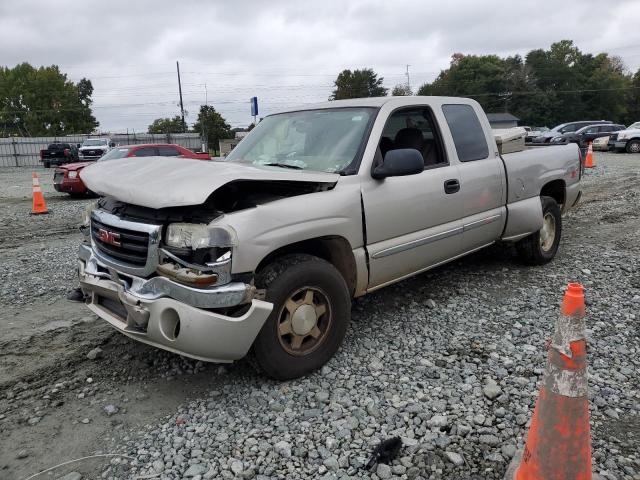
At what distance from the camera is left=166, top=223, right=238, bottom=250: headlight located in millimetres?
2855

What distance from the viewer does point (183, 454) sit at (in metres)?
2.68

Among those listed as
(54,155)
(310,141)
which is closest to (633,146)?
(310,141)

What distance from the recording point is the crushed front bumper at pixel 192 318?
2.86 metres

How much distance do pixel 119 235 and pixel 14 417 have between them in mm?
1257

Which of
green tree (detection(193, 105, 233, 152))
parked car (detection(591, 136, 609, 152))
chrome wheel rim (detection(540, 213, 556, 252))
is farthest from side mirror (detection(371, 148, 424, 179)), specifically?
green tree (detection(193, 105, 233, 152))

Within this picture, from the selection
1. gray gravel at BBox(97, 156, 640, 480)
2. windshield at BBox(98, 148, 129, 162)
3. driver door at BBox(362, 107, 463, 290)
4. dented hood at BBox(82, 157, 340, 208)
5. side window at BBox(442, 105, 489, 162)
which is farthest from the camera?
windshield at BBox(98, 148, 129, 162)

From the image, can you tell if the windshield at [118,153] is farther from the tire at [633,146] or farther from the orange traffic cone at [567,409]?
the tire at [633,146]

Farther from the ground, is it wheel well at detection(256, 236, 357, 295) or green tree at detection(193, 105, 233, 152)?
green tree at detection(193, 105, 233, 152)

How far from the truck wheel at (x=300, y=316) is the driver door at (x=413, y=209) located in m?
0.51

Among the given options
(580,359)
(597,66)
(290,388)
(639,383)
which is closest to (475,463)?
(580,359)

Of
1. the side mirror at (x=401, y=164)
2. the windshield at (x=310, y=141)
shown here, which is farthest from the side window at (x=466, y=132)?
the side mirror at (x=401, y=164)

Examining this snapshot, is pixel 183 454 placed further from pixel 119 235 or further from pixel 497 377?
pixel 497 377

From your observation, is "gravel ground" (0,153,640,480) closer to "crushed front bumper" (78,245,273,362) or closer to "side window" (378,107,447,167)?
"crushed front bumper" (78,245,273,362)

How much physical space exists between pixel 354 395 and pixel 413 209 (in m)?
1.57
